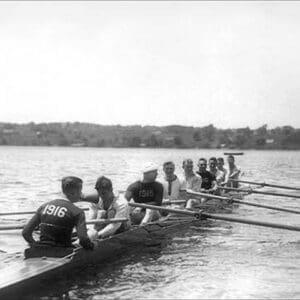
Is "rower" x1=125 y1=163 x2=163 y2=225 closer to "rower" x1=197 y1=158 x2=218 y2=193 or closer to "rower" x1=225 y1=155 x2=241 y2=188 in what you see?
"rower" x1=197 y1=158 x2=218 y2=193

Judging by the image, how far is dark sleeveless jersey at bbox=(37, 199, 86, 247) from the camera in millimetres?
7621

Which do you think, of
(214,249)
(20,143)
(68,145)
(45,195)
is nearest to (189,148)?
(68,145)

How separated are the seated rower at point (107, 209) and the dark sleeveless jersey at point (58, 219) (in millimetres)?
1509

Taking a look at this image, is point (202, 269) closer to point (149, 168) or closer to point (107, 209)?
point (107, 209)

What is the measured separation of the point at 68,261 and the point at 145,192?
4196 mm

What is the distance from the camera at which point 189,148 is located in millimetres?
174125

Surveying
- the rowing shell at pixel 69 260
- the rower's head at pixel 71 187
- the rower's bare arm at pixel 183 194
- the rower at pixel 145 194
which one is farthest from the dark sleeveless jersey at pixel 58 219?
the rower's bare arm at pixel 183 194

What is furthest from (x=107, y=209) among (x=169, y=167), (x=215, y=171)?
(x=215, y=171)

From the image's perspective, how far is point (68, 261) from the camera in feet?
26.3

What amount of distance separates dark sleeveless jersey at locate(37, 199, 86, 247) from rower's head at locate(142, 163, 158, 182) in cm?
398

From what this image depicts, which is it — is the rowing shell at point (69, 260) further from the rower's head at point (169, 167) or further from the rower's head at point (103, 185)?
the rower's head at point (169, 167)

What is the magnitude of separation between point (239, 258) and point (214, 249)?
108cm

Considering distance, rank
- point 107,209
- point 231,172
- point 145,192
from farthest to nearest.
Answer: point 231,172
point 145,192
point 107,209

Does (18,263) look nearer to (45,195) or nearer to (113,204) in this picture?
(113,204)
